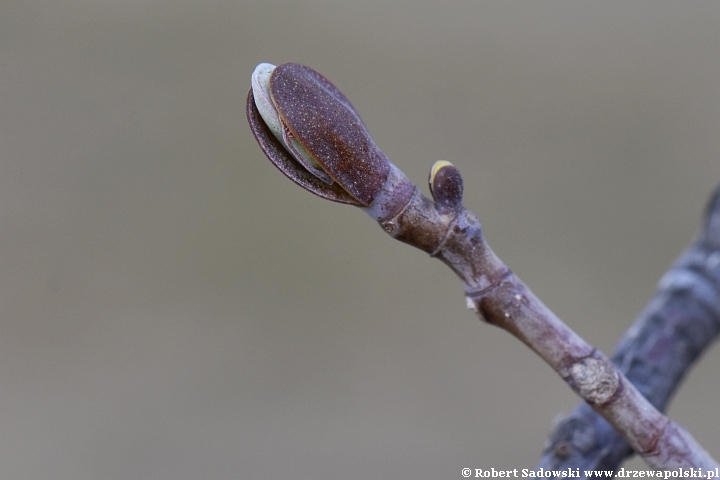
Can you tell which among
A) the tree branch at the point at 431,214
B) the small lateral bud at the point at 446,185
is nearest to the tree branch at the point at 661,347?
the tree branch at the point at 431,214

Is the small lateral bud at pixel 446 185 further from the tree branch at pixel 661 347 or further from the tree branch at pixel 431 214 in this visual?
the tree branch at pixel 661 347

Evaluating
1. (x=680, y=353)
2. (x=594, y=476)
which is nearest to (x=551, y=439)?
(x=594, y=476)

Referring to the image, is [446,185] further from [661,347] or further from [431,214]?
[661,347]

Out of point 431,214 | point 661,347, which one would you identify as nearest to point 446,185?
point 431,214

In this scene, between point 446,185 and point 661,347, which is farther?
point 661,347

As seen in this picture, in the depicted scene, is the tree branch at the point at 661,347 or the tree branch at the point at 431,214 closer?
the tree branch at the point at 431,214
